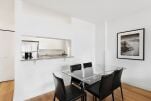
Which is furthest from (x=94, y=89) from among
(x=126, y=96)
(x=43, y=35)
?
(x=43, y=35)

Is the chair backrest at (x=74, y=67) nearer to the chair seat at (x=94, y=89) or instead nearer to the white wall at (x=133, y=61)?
→ the chair seat at (x=94, y=89)

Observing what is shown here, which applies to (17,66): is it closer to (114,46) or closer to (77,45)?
(77,45)

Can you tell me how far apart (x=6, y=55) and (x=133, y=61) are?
4434 millimetres

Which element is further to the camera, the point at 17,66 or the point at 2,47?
the point at 2,47

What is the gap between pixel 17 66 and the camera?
2096mm

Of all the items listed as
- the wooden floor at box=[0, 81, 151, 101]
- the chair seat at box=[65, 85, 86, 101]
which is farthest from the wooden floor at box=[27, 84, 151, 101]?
the chair seat at box=[65, 85, 86, 101]

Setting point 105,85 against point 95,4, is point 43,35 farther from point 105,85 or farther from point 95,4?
point 105,85

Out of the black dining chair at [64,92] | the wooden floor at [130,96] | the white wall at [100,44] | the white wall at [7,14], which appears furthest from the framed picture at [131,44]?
the white wall at [7,14]

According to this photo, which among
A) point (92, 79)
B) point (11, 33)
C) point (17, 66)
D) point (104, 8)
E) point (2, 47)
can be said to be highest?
point (104, 8)

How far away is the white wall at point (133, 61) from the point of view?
8.69 ft

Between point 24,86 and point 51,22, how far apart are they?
69.3 inches

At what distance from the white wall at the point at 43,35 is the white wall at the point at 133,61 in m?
1.07

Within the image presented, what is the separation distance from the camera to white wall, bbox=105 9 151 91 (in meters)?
2.65

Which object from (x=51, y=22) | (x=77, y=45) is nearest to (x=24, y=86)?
(x=51, y=22)
